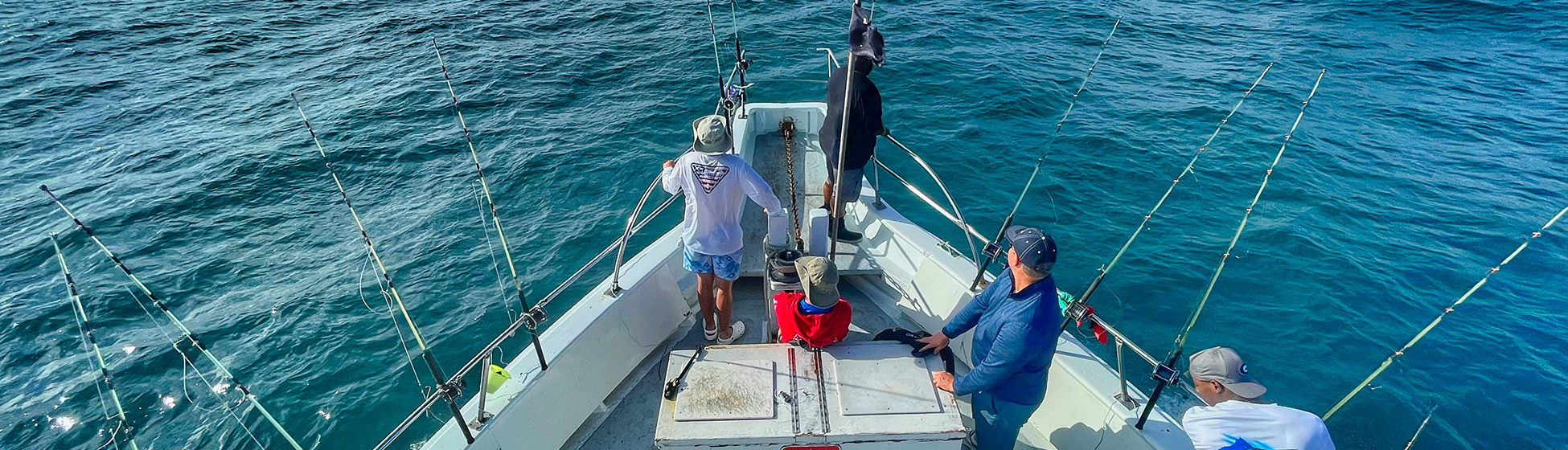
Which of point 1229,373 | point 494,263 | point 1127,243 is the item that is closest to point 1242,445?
point 1229,373

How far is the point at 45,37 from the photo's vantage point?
44.0ft

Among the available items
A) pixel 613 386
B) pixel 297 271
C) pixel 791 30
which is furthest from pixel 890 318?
pixel 791 30

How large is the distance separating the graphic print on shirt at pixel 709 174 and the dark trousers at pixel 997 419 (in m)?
1.69

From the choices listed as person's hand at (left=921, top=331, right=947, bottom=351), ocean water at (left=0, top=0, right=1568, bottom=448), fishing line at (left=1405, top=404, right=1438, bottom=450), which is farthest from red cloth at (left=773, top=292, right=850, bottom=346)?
fishing line at (left=1405, top=404, right=1438, bottom=450)

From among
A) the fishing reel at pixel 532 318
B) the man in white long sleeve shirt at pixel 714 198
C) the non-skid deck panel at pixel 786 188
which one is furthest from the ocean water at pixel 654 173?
the man in white long sleeve shirt at pixel 714 198

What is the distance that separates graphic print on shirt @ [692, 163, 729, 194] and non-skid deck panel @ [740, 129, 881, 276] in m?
1.11

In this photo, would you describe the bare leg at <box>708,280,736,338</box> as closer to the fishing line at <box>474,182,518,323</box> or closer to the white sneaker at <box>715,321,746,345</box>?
the white sneaker at <box>715,321,746,345</box>

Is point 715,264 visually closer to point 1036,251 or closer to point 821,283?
point 821,283

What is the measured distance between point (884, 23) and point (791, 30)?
2.17m

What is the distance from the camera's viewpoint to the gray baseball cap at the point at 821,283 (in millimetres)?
2863

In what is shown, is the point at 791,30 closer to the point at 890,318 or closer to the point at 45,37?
the point at 890,318

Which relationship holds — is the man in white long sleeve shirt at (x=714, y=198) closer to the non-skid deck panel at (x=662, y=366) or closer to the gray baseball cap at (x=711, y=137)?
the gray baseball cap at (x=711, y=137)

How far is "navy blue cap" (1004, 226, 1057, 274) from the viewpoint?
2496 mm

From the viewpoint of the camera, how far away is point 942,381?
2793mm
